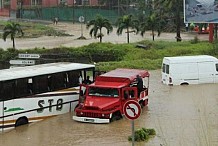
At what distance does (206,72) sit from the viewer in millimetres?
29969

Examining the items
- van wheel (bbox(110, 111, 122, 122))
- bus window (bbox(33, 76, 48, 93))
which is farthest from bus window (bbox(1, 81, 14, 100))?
van wheel (bbox(110, 111, 122, 122))

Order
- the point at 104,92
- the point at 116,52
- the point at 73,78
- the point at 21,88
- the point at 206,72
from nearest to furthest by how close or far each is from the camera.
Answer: the point at 21,88
the point at 104,92
the point at 73,78
the point at 206,72
the point at 116,52

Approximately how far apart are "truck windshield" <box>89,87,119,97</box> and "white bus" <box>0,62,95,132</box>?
71.0 inches

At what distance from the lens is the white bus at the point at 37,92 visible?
64.6ft

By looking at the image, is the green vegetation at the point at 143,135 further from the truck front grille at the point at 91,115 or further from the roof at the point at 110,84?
the roof at the point at 110,84

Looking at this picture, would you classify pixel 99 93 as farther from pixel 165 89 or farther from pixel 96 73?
pixel 165 89

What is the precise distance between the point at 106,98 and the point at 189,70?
10.0 m

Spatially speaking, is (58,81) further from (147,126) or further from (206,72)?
(206,72)

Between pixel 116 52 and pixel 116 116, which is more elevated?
pixel 116 52

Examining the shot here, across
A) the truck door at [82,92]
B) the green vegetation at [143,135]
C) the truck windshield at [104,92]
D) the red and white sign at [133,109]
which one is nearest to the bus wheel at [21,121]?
the truck door at [82,92]

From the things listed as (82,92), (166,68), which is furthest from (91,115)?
(166,68)

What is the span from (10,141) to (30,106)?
7.56 feet

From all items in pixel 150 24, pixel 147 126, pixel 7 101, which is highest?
pixel 150 24

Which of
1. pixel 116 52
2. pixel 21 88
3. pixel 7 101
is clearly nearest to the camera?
pixel 7 101
